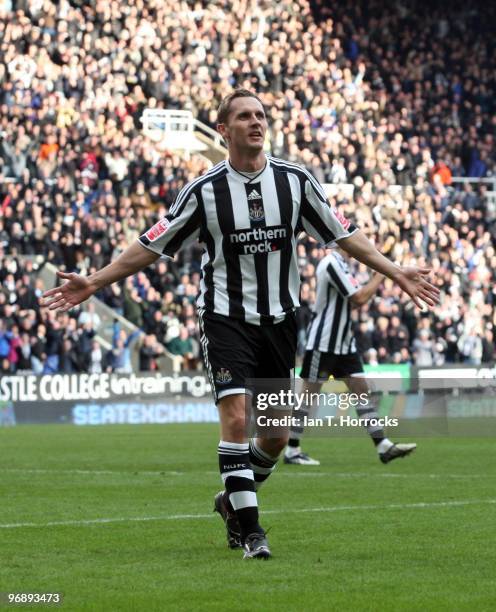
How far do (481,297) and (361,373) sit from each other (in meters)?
19.2

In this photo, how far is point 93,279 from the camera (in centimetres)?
746

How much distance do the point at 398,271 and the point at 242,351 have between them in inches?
38.1

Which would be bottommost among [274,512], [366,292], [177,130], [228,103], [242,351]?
[274,512]

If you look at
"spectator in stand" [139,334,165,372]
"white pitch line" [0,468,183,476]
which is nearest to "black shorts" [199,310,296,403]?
"white pitch line" [0,468,183,476]

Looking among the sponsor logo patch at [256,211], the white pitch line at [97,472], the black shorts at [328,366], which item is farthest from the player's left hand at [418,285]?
the black shorts at [328,366]

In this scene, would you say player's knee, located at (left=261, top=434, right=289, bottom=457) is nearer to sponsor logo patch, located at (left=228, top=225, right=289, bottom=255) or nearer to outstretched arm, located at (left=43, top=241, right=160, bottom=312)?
sponsor logo patch, located at (left=228, top=225, right=289, bottom=255)

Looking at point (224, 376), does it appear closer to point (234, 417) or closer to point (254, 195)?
point (234, 417)

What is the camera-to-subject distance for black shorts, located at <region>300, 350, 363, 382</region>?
48.9 feet

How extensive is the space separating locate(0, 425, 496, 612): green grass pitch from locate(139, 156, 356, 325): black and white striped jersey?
136 cm

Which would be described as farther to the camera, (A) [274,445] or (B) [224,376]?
(A) [274,445]

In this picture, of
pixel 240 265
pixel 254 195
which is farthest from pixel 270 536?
pixel 254 195

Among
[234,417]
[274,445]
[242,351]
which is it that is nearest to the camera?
[234,417]

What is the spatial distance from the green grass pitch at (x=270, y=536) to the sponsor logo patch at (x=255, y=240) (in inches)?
63.8

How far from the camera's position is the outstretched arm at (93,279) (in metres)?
7.44
